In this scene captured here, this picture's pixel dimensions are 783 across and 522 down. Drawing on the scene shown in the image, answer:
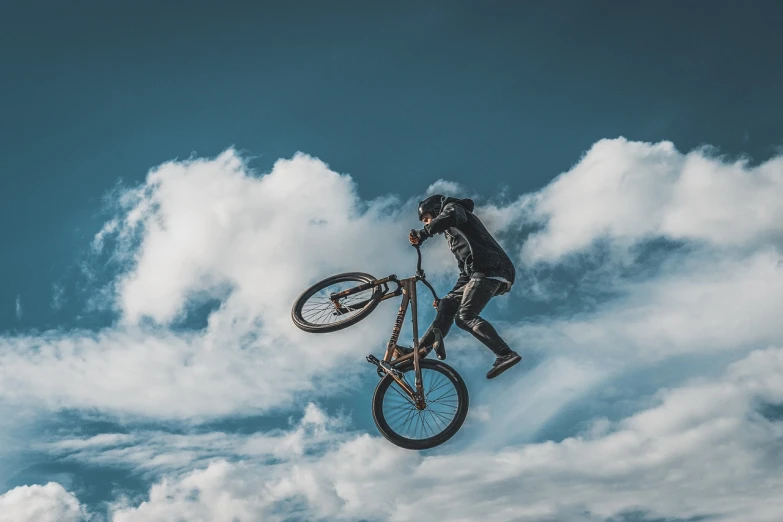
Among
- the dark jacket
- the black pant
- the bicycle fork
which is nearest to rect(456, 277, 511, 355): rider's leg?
the black pant

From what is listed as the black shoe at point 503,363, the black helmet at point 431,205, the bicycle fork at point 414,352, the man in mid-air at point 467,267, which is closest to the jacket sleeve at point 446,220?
the man in mid-air at point 467,267

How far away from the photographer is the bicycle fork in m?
9.92

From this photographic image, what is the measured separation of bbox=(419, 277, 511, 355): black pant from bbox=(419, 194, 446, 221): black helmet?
3.60ft

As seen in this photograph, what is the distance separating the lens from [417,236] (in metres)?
9.98

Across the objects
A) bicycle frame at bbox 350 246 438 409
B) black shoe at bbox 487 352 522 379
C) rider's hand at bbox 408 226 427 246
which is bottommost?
black shoe at bbox 487 352 522 379

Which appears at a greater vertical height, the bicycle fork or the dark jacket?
the dark jacket

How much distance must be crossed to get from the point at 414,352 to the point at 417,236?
156 cm

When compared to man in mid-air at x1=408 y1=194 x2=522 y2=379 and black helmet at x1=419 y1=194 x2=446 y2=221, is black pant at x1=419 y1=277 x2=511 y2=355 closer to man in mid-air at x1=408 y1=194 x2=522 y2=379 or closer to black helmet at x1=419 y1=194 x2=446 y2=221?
man in mid-air at x1=408 y1=194 x2=522 y2=379

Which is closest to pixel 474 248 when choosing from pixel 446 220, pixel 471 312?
pixel 446 220

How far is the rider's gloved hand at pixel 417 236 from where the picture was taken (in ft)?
32.7

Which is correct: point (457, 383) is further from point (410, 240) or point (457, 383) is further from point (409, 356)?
point (410, 240)

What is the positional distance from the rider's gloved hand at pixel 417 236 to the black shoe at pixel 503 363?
184cm

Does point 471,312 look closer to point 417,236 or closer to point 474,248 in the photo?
point 474,248

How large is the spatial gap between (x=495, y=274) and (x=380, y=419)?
8.34 feet
